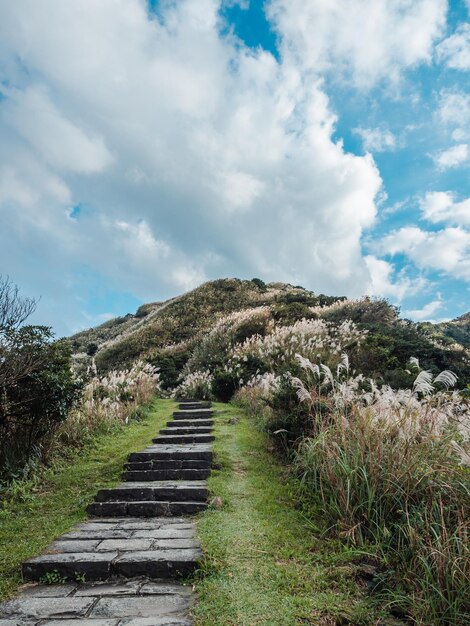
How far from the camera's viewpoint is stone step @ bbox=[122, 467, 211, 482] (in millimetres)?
6727

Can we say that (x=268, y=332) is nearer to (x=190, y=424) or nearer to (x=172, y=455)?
(x=190, y=424)

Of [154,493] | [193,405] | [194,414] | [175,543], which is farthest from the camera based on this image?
[193,405]

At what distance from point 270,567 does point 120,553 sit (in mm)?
1419

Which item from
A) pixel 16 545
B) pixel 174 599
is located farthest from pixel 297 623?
pixel 16 545

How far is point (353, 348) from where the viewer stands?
13078 millimetres

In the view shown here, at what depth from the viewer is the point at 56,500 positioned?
6055mm

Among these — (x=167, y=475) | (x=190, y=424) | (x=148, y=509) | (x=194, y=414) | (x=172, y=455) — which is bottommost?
(x=148, y=509)

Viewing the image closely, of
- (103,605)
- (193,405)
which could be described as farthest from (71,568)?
(193,405)

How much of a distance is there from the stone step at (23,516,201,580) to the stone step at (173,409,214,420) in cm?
609

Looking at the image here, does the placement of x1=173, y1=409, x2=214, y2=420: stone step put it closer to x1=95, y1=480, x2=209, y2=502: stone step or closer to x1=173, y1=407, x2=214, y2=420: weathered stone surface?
x1=173, y1=407, x2=214, y2=420: weathered stone surface

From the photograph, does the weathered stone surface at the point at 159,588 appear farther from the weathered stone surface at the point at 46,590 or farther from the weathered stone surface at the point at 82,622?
the weathered stone surface at the point at 46,590

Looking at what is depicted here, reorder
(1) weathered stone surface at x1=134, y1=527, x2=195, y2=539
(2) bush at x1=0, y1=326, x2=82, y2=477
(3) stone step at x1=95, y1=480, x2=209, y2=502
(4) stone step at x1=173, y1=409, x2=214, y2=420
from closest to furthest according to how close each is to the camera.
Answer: (1) weathered stone surface at x1=134, y1=527, x2=195, y2=539 < (3) stone step at x1=95, y1=480, x2=209, y2=502 < (2) bush at x1=0, y1=326, x2=82, y2=477 < (4) stone step at x1=173, y1=409, x2=214, y2=420

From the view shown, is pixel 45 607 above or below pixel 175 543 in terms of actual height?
below

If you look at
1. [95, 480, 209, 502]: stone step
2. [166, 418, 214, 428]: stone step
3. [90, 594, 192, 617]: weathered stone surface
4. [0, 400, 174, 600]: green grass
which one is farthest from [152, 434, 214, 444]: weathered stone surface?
[90, 594, 192, 617]: weathered stone surface
